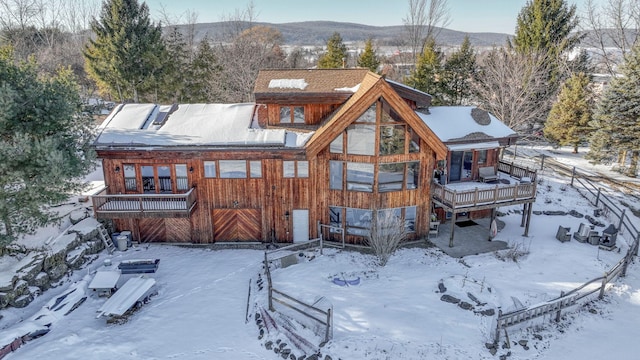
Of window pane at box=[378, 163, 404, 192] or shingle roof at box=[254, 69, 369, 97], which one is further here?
shingle roof at box=[254, 69, 369, 97]

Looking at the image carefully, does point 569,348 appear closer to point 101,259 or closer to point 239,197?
point 239,197

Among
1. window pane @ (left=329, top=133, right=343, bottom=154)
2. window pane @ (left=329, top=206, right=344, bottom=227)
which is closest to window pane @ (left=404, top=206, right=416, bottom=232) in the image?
window pane @ (left=329, top=206, right=344, bottom=227)

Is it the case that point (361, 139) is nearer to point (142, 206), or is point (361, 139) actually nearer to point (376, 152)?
point (376, 152)

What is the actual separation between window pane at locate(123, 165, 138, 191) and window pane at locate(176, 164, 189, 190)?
2.02 meters

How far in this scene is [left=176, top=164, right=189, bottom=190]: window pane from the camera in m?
18.0

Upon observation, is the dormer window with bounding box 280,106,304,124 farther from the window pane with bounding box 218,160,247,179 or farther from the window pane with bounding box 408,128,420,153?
the window pane with bounding box 408,128,420,153

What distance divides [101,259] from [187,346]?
303 inches

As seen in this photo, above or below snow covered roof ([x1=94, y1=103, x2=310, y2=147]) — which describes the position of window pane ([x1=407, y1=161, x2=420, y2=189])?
below

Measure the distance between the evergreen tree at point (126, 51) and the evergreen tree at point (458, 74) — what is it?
2752cm

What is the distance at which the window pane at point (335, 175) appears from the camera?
17.9 metres

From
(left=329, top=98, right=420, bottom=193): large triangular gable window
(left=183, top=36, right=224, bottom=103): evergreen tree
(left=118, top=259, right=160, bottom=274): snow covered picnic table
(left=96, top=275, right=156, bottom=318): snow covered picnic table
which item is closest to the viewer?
(left=96, top=275, right=156, bottom=318): snow covered picnic table

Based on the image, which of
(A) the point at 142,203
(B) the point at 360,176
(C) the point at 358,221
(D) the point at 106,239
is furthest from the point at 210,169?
(C) the point at 358,221

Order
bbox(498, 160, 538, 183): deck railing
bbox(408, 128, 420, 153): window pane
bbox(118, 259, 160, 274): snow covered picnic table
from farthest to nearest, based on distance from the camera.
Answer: bbox(498, 160, 538, 183): deck railing, bbox(408, 128, 420, 153): window pane, bbox(118, 259, 160, 274): snow covered picnic table

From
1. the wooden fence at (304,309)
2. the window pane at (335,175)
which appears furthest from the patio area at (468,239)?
the wooden fence at (304,309)
